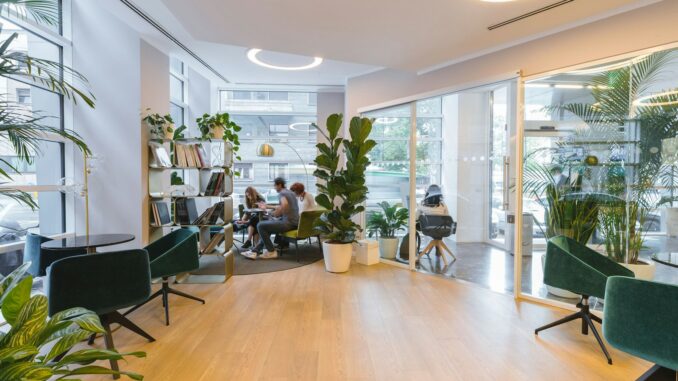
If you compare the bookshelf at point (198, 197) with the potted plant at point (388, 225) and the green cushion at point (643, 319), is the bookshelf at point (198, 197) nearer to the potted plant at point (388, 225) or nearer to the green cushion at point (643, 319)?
the potted plant at point (388, 225)

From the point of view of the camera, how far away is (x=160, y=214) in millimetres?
4684

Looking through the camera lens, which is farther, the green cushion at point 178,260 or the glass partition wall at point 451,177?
the glass partition wall at point 451,177

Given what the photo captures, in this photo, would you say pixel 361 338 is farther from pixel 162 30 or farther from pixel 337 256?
pixel 162 30

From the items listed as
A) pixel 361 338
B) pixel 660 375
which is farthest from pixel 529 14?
pixel 361 338

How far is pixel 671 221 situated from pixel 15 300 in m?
4.57

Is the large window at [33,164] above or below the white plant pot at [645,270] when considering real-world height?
above

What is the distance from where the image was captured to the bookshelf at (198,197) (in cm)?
458

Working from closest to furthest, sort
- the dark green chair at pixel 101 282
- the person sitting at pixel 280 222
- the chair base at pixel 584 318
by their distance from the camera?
Result: the dark green chair at pixel 101 282
the chair base at pixel 584 318
the person sitting at pixel 280 222

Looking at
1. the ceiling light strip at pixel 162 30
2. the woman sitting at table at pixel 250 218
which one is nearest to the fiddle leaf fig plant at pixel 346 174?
the woman sitting at table at pixel 250 218

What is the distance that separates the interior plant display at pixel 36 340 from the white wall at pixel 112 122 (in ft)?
10.4

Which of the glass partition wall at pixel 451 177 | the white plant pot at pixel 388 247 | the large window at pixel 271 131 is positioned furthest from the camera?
the large window at pixel 271 131

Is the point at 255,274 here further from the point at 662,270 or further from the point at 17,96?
the point at 662,270

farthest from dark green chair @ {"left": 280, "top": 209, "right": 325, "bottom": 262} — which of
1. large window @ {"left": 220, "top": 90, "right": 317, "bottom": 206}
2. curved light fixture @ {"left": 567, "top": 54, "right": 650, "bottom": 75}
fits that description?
curved light fixture @ {"left": 567, "top": 54, "right": 650, "bottom": 75}

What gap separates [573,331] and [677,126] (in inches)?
77.7
